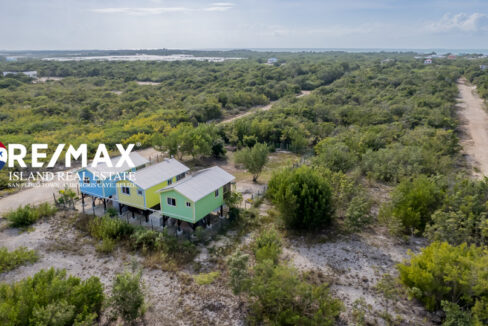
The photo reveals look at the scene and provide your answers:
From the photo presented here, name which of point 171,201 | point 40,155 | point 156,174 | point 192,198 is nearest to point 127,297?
point 192,198

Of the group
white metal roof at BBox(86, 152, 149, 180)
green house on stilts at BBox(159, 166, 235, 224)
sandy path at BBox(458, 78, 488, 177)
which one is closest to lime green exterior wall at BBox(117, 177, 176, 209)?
green house on stilts at BBox(159, 166, 235, 224)

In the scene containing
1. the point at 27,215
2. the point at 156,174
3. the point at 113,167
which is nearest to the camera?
the point at 27,215

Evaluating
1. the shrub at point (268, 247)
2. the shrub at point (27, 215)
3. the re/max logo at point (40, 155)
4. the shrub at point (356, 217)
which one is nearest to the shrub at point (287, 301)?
the shrub at point (268, 247)

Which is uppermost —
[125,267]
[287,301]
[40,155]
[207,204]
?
[207,204]

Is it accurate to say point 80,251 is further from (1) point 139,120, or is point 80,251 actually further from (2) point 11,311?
(1) point 139,120

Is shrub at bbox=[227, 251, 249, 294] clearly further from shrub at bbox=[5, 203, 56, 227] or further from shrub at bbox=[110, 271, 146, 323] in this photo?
shrub at bbox=[5, 203, 56, 227]

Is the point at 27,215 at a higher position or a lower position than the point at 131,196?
lower

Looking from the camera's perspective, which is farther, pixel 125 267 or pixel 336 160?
pixel 336 160

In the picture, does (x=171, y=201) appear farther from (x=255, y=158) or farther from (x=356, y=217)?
(x=356, y=217)
